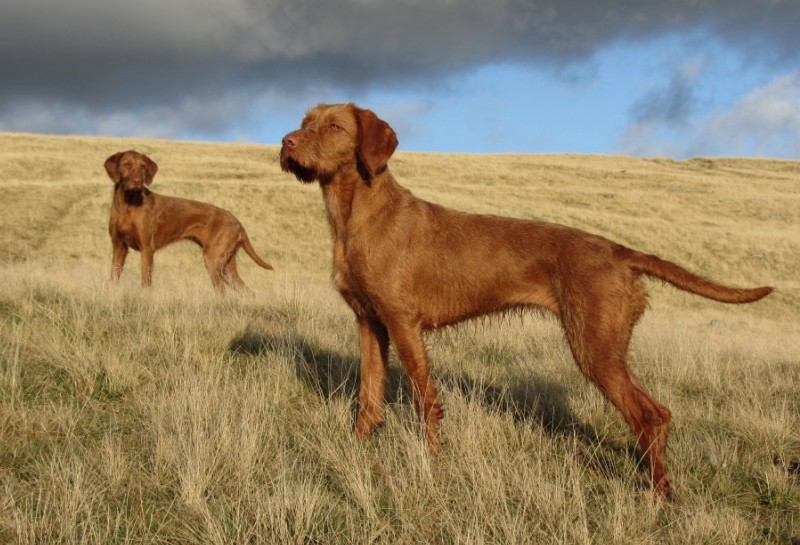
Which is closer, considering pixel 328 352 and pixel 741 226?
pixel 328 352

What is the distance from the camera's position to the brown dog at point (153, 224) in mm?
9234

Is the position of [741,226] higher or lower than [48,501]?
higher

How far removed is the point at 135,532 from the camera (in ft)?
8.57

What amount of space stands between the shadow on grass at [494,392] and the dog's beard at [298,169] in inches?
54.7

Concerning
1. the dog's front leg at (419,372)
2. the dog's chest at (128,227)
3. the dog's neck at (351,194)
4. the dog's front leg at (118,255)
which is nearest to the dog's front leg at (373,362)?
the dog's front leg at (419,372)

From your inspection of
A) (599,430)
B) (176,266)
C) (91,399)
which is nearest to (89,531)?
(91,399)

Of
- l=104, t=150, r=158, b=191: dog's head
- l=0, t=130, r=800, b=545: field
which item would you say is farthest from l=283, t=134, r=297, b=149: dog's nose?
l=104, t=150, r=158, b=191: dog's head

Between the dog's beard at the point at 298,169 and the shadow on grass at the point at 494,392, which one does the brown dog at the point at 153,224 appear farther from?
the dog's beard at the point at 298,169

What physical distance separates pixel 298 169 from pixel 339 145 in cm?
29

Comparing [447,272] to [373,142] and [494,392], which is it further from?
[494,392]

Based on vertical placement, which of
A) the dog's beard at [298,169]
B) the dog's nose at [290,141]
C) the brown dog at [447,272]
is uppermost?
the dog's nose at [290,141]

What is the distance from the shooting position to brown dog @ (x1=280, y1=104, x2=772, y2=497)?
3.43 meters

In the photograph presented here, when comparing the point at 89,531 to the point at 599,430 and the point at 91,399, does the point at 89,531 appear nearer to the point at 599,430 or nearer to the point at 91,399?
the point at 91,399

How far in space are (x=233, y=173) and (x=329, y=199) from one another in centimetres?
2867
